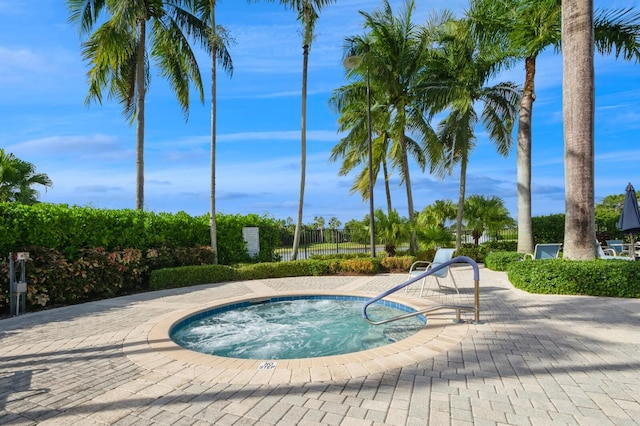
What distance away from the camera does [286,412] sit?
8.80ft

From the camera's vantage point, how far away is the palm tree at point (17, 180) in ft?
41.5

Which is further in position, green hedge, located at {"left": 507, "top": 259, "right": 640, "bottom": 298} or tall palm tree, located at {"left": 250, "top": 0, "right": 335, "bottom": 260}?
tall palm tree, located at {"left": 250, "top": 0, "right": 335, "bottom": 260}

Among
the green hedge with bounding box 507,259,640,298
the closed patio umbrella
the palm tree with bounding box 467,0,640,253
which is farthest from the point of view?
the palm tree with bounding box 467,0,640,253

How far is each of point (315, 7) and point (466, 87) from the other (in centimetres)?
681

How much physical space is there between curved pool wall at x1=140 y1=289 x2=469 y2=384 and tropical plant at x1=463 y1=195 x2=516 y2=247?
39.4 feet

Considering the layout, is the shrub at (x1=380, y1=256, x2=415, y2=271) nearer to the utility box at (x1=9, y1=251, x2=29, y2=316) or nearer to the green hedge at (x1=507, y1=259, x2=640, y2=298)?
the green hedge at (x1=507, y1=259, x2=640, y2=298)

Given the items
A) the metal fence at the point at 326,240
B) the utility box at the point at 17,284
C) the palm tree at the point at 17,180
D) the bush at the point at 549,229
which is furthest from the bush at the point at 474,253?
the palm tree at the point at 17,180

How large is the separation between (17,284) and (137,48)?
1043 cm

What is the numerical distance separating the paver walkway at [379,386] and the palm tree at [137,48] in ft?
29.2

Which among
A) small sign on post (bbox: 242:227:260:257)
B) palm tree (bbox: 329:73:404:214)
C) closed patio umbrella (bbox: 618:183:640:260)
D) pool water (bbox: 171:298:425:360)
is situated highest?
palm tree (bbox: 329:73:404:214)

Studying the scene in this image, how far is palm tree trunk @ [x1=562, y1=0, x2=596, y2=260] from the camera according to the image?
792 cm

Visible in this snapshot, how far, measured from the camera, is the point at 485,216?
51.6 feet

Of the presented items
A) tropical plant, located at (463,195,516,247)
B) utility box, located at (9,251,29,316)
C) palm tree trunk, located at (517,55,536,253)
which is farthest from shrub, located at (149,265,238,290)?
tropical plant, located at (463,195,516,247)

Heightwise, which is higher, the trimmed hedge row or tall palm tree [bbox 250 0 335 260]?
tall palm tree [bbox 250 0 335 260]
